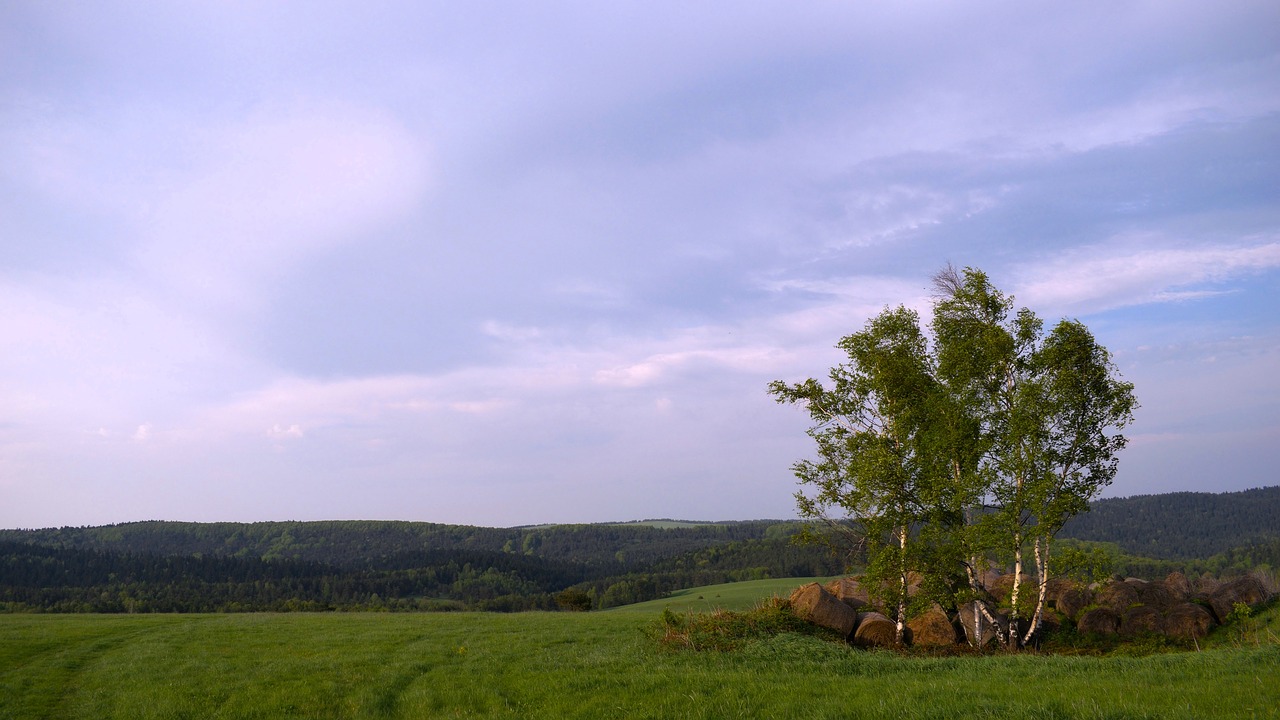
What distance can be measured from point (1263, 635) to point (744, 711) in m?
25.6

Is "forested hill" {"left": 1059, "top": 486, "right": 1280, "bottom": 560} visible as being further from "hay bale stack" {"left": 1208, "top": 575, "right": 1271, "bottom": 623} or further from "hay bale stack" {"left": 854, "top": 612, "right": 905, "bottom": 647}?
"hay bale stack" {"left": 854, "top": 612, "right": 905, "bottom": 647}

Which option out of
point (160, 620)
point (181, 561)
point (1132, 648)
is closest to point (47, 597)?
point (181, 561)

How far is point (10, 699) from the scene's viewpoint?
65.4 ft

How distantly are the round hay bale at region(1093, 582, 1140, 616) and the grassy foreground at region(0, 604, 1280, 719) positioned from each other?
34.3 feet

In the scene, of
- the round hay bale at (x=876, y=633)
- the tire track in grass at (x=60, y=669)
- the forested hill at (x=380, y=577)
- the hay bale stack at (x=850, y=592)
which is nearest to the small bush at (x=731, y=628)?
the round hay bale at (x=876, y=633)

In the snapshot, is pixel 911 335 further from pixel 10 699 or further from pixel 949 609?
pixel 10 699

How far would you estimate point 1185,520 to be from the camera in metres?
181

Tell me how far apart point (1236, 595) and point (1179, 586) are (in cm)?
232

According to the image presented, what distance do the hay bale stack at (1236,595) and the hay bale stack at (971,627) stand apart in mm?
10370

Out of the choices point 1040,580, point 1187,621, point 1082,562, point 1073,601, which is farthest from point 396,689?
point 1187,621

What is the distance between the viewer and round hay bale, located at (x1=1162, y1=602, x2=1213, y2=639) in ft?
92.6

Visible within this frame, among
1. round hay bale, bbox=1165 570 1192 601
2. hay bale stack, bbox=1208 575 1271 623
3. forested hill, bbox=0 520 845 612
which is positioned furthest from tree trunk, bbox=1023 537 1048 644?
forested hill, bbox=0 520 845 612

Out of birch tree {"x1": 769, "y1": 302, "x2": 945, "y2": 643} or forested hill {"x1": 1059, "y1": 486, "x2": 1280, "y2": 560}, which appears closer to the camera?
birch tree {"x1": 769, "y1": 302, "x2": 945, "y2": 643}

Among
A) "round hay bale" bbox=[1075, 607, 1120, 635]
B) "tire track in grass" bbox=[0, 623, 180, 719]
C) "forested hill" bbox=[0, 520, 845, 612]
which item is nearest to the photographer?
"tire track in grass" bbox=[0, 623, 180, 719]
